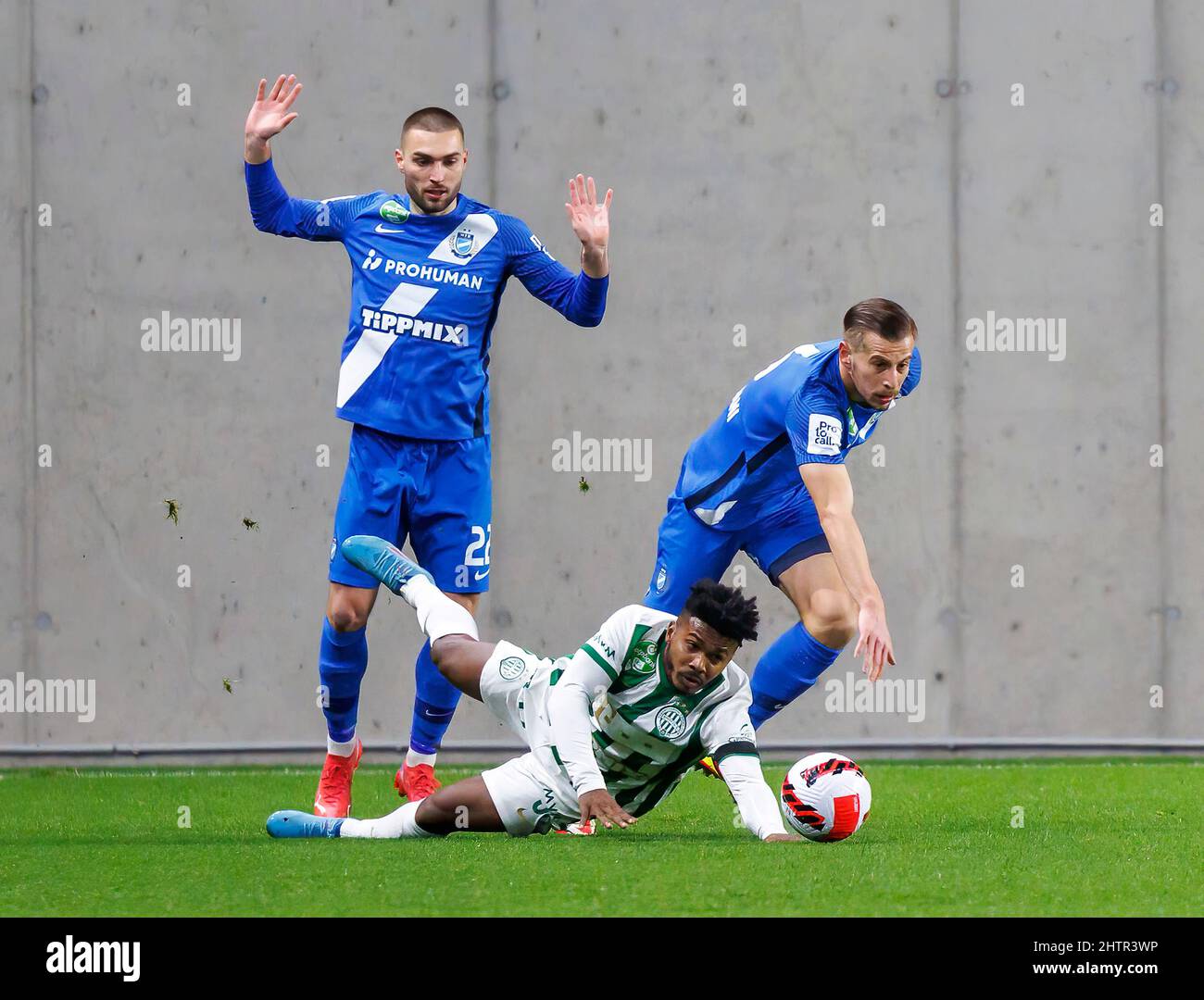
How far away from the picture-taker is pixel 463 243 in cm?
526

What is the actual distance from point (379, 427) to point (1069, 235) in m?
4.20

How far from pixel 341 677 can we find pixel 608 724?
125 cm

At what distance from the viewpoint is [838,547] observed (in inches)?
171

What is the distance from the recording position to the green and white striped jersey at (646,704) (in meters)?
4.25

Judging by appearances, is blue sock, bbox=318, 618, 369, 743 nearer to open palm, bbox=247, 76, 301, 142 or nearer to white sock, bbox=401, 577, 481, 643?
white sock, bbox=401, 577, 481, 643

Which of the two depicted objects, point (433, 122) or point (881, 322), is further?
point (433, 122)

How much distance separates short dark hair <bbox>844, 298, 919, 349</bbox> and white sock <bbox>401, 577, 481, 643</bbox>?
4.66 ft

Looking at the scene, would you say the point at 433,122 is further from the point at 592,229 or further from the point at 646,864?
the point at 646,864

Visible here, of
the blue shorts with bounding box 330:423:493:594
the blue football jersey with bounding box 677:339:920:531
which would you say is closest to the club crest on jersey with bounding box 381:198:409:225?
the blue shorts with bounding box 330:423:493:594

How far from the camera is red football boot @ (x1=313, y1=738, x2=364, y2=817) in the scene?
5.12m

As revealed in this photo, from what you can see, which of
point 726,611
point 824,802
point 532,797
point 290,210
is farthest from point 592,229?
point 824,802

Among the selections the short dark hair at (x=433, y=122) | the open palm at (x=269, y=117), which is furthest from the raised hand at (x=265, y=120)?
the short dark hair at (x=433, y=122)

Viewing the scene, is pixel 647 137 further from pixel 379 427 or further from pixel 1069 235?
pixel 379 427

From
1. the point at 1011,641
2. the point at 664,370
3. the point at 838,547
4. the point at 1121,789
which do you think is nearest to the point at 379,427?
the point at 838,547
